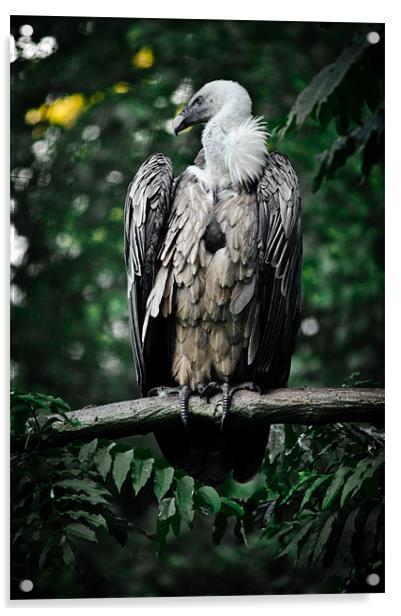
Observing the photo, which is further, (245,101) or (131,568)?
(245,101)

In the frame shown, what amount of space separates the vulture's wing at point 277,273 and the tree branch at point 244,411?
0.11m

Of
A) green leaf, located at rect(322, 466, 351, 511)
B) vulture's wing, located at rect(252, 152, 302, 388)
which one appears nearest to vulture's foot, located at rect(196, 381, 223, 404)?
vulture's wing, located at rect(252, 152, 302, 388)

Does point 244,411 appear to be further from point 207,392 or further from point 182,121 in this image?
point 182,121

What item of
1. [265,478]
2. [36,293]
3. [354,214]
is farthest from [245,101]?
[265,478]

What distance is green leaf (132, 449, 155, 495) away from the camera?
2523 millimetres

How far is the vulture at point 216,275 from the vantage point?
2.79m

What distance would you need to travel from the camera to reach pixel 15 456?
263 cm

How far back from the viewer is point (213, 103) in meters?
2.87

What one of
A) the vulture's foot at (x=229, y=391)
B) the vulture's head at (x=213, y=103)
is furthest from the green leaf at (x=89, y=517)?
the vulture's head at (x=213, y=103)

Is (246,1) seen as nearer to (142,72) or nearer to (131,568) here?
(142,72)

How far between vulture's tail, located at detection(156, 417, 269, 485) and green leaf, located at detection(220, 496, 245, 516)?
12 cm

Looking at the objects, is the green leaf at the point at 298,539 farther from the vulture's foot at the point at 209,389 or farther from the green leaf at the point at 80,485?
the green leaf at the point at 80,485

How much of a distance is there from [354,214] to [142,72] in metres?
0.81

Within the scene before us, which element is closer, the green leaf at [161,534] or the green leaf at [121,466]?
the green leaf at [121,466]
